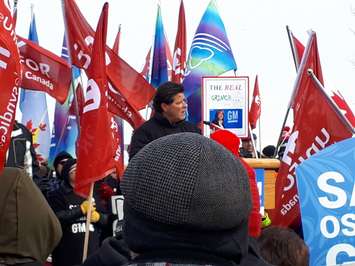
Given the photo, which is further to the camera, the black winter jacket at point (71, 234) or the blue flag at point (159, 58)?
the blue flag at point (159, 58)

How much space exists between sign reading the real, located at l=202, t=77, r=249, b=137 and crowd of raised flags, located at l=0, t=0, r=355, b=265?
49.1 inches

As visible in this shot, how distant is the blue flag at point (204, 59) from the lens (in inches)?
412

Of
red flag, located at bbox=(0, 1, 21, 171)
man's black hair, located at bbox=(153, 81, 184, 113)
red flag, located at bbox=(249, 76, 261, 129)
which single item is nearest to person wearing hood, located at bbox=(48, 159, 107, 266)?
man's black hair, located at bbox=(153, 81, 184, 113)

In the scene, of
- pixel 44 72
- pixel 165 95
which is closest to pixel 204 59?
pixel 44 72

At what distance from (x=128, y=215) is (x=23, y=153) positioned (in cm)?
443

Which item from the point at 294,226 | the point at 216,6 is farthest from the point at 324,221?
the point at 216,6

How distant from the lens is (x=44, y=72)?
8.30 m

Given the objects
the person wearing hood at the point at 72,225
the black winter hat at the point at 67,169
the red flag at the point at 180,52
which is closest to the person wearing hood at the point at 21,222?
the person wearing hood at the point at 72,225

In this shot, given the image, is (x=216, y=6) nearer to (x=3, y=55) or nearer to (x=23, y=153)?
(x=23, y=153)

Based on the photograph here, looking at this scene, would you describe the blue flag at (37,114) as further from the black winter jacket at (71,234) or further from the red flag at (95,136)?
the red flag at (95,136)

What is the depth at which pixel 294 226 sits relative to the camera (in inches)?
189

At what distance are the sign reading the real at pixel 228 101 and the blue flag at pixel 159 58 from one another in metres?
1.87

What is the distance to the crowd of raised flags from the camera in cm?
459

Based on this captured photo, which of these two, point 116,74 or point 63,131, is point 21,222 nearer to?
point 116,74
